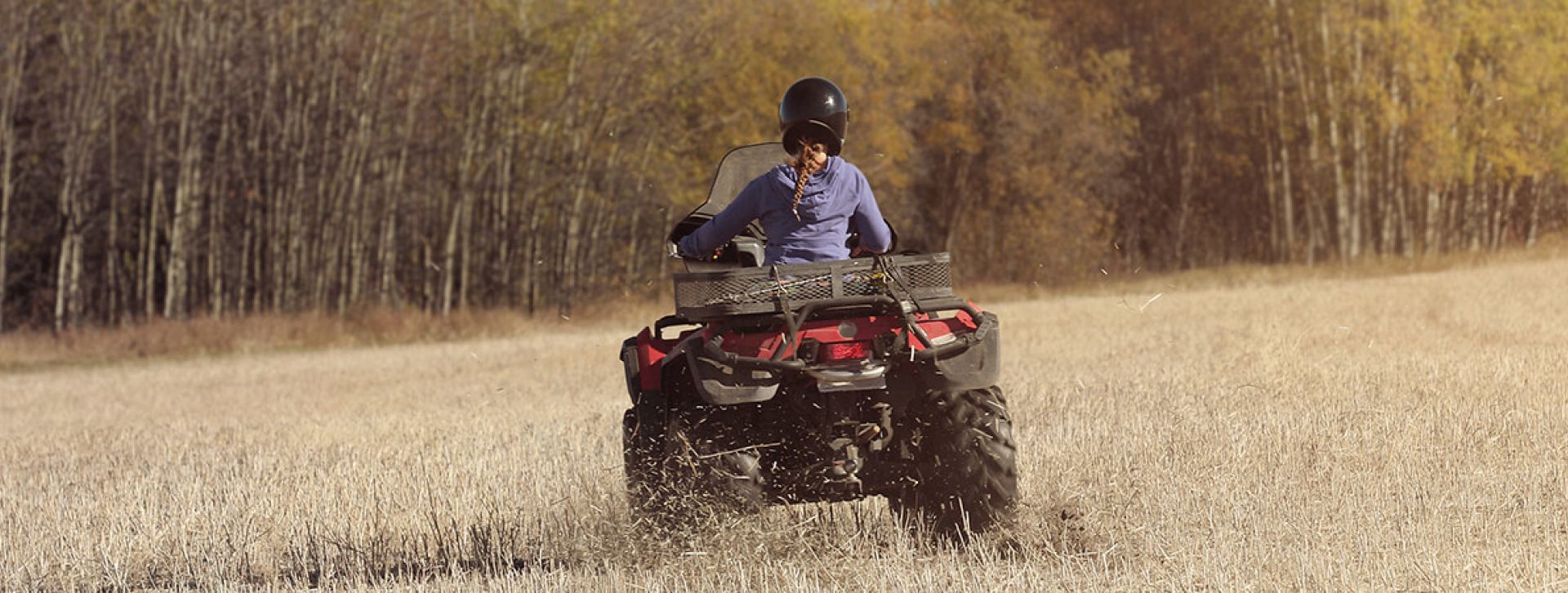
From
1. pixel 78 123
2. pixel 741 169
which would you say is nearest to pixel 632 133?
pixel 78 123

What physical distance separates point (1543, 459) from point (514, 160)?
30033 mm

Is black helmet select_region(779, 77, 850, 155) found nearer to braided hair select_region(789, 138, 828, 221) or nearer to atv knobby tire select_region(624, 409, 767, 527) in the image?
braided hair select_region(789, 138, 828, 221)

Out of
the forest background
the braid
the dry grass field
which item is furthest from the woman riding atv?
the forest background

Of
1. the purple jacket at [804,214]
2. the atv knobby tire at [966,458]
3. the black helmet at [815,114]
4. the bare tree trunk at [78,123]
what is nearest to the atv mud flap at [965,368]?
the atv knobby tire at [966,458]

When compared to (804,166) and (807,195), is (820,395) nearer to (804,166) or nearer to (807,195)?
(807,195)

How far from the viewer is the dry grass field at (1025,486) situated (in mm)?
6980

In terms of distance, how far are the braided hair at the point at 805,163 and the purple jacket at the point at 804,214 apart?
2cm

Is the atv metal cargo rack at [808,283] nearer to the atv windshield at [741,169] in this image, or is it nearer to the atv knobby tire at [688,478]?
the atv knobby tire at [688,478]

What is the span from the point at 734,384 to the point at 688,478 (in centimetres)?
52

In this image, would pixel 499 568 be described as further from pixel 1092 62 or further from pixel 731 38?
pixel 1092 62

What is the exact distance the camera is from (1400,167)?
48438mm

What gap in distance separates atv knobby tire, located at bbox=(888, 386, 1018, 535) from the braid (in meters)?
0.90

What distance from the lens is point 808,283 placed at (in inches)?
263

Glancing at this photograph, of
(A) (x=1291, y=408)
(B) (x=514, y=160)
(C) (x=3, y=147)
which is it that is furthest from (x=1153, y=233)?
(A) (x=1291, y=408)
